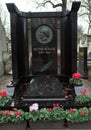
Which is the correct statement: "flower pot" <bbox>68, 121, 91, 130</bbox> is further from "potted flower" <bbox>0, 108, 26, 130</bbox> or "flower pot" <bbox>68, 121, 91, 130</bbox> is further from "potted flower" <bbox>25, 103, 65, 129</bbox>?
"potted flower" <bbox>0, 108, 26, 130</bbox>

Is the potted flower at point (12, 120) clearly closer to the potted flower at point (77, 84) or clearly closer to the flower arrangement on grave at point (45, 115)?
the flower arrangement on grave at point (45, 115)

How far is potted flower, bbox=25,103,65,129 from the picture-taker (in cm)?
362

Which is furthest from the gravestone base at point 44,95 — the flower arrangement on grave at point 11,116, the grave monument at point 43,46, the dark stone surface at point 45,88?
the grave monument at point 43,46

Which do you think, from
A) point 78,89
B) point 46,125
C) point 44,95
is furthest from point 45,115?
point 78,89

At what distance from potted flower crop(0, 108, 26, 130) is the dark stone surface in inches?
28.7

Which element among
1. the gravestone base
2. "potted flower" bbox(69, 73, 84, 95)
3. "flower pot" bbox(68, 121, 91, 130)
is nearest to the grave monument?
"potted flower" bbox(69, 73, 84, 95)

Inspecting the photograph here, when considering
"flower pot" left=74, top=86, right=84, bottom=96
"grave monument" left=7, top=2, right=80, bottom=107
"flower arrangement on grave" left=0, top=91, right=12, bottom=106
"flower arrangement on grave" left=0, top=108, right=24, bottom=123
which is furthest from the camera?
"grave monument" left=7, top=2, right=80, bottom=107

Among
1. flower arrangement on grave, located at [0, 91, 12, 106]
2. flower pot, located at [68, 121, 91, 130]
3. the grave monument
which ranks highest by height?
the grave monument

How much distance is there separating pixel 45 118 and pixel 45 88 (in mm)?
1086

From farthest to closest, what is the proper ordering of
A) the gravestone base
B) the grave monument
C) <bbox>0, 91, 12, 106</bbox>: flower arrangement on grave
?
the grave monument < the gravestone base < <bbox>0, 91, 12, 106</bbox>: flower arrangement on grave

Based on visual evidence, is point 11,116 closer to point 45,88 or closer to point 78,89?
point 45,88

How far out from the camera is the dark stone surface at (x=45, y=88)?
4318mm

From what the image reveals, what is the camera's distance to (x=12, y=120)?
11.8 ft

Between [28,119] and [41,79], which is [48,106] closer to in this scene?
[28,119]
